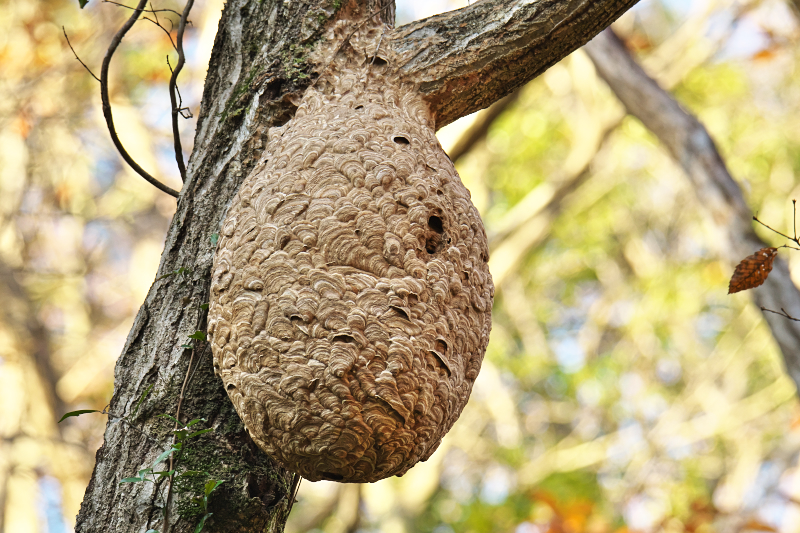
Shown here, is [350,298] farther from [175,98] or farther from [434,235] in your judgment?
[175,98]

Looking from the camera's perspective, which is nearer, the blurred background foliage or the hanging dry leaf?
the hanging dry leaf

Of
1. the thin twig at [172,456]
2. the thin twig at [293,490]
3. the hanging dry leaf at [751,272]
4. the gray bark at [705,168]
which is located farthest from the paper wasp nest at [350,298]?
the gray bark at [705,168]

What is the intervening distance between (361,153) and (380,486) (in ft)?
23.8

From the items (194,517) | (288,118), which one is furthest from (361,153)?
(194,517)

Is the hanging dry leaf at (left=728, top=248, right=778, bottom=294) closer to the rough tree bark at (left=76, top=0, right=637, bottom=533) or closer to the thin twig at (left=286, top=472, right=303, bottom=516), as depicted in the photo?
the rough tree bark at (left=76, top=0, right=637, bottom=533)

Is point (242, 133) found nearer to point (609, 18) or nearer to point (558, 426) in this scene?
point (609, 18)

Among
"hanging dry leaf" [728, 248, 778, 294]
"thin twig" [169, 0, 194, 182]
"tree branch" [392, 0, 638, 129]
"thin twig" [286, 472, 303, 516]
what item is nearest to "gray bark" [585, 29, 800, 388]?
"hanging dry leaf" [728, 248, 778, 294]

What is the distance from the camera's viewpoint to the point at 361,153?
80.4 inches

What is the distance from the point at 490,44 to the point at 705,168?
342cm

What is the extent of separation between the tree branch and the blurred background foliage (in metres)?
3.33

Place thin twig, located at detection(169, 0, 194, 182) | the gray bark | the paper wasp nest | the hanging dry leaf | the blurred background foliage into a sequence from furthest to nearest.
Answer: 1. the blurred background foliage
2. the gray bark
3. the hanging dry leaf
4. thin twig, located at detection(169, 0, 194, 182)
5. the paper wasp nest

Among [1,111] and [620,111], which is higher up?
[1,111]

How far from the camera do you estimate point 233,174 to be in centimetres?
232

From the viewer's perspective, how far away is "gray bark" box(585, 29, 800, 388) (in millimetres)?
4492
